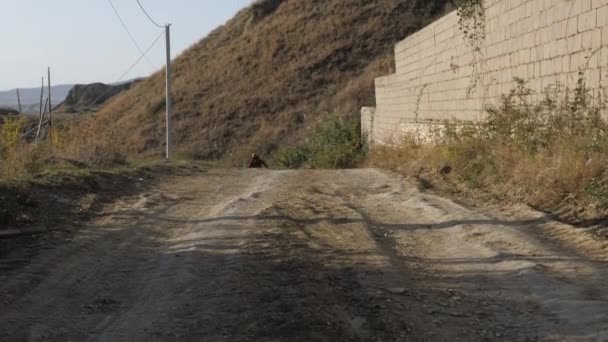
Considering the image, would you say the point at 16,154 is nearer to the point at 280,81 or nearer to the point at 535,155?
the point at 535,155

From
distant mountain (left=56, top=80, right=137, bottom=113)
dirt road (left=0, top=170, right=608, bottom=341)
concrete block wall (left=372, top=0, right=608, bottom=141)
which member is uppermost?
distant mountain (left=56, top=80, right=137, bottom=113)

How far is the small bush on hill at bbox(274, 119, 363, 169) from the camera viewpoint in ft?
76.6

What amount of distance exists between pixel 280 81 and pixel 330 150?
1600 centimetres

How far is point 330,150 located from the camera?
976 inches

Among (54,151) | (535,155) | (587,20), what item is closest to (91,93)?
(54,151)

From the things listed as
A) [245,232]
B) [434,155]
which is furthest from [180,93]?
[245,232]

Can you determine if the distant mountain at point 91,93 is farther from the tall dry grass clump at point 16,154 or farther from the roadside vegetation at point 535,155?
the roadside vegetation at point 535,155

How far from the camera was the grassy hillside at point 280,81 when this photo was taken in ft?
118

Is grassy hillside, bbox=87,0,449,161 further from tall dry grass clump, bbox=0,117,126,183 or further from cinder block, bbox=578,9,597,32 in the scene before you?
cinder block, bbox=578,9,597,32

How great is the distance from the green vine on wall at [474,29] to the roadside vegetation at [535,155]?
991 millimetres

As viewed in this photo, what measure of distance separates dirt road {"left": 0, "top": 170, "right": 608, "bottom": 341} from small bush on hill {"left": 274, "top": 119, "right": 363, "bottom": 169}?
45.6 feet

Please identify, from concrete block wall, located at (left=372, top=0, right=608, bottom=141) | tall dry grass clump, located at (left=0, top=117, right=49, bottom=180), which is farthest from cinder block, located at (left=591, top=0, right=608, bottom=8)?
tall dry grass clump, located at (left=0, top=117, right=49, bottom=180)

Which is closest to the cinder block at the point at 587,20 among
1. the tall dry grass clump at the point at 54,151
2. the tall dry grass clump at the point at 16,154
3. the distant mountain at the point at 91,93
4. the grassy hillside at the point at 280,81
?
the tall dry grass clump at the point at 54,151

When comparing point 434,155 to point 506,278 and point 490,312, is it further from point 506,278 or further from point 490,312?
point 490,312
